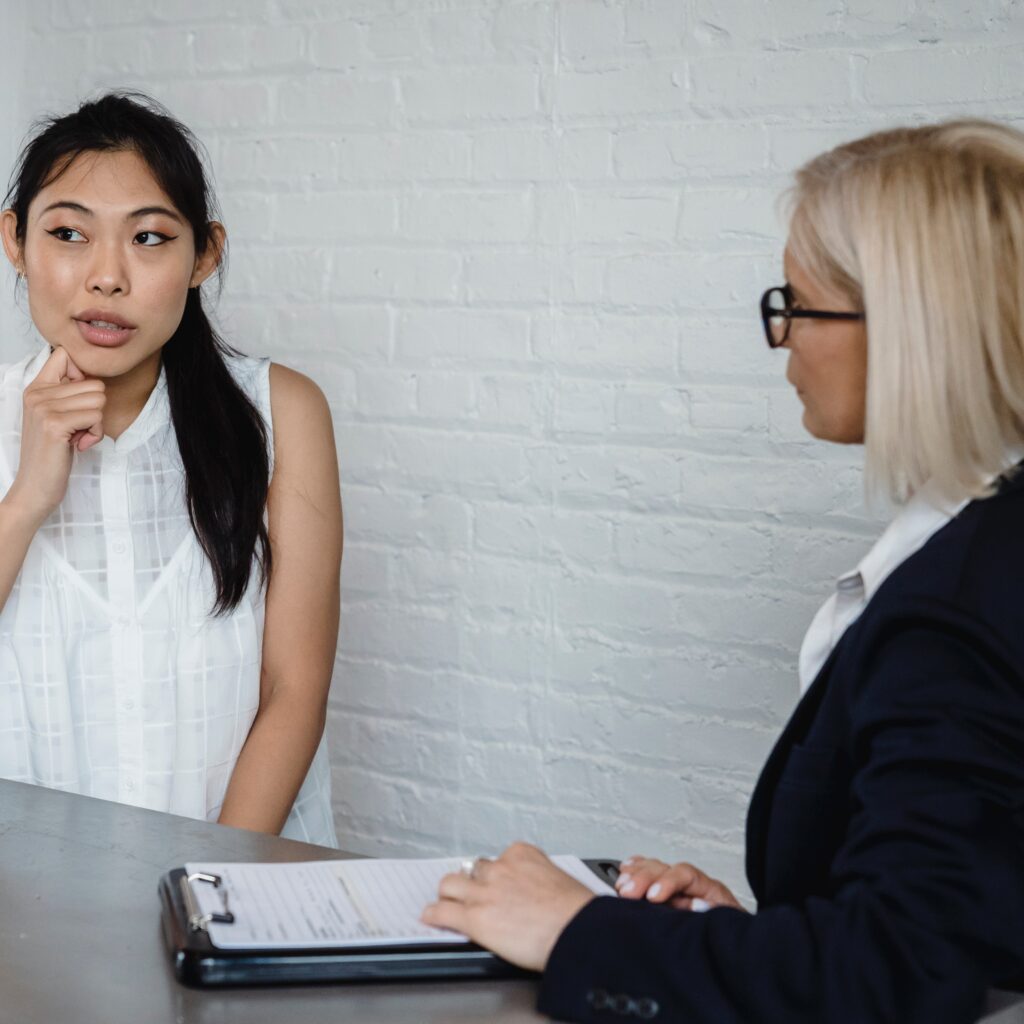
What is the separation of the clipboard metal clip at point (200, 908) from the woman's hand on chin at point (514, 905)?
0.14 metres

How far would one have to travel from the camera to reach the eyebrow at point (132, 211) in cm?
170

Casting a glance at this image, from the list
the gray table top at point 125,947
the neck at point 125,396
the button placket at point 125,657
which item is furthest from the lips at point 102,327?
the gray table top at point 125,947

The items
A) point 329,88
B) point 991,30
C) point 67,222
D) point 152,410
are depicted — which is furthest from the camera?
point 329,88

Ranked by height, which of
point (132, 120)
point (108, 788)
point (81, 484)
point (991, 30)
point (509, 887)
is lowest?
point (108, 788)

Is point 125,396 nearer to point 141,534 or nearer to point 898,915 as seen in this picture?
point 141,534

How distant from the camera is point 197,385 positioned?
187cm

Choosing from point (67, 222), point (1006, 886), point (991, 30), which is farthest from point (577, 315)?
point (1006, 886)

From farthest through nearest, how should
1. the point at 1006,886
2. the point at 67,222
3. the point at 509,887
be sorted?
the point at 67,222
the point at 509,887
the point at 1006,886

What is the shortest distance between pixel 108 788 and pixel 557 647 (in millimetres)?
945

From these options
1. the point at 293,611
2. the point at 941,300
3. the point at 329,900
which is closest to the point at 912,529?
the point at 941,300

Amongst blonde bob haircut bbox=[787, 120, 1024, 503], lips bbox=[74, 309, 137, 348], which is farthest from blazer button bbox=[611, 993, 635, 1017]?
lips bbox=[74, 309, 137, 348]

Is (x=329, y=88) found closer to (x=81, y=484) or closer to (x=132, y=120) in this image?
(x=132, y=120)

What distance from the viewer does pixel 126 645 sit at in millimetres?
1718

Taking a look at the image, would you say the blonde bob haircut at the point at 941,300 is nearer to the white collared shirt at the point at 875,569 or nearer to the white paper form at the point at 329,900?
the white collared shirt at the point at 875,569
